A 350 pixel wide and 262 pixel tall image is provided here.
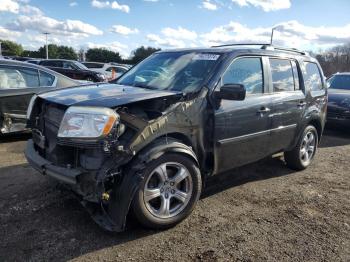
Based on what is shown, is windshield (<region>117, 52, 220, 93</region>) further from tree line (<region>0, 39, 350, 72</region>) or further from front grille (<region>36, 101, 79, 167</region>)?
tree line (<region>0, 39, 350, 72</region>)

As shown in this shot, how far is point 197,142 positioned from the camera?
3.94 metres

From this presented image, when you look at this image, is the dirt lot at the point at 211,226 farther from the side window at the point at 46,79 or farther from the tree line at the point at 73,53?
the tree line at the point at 73,53

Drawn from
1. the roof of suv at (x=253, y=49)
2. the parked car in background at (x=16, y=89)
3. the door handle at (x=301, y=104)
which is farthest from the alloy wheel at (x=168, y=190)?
the parked car in background at (x=16, y=89)

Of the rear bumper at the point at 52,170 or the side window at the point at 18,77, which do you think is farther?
the side window at the point at 18,77

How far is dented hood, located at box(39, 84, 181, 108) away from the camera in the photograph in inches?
135

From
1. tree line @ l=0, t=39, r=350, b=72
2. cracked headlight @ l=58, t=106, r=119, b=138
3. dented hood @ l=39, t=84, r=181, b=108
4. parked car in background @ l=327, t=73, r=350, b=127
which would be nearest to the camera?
cracked headlight @ l=58, t=106, r=119, b=138

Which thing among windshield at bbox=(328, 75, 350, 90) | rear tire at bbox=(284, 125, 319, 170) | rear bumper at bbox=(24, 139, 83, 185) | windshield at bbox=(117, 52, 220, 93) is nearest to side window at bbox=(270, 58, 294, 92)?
rear tire at bbox=(284, 125, 319, 170)

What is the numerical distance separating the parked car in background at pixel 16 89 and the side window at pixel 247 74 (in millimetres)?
4168

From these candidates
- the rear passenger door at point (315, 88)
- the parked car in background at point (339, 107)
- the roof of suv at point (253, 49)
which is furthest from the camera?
the parked car in background at point (339, 107)

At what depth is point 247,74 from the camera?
4.58m

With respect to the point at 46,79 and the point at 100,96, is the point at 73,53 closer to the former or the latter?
the point at 46,79

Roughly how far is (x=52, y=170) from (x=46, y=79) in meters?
4.19

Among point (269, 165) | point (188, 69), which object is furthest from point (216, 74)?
point (269, 165)

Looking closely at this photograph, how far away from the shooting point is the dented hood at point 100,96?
343cm
